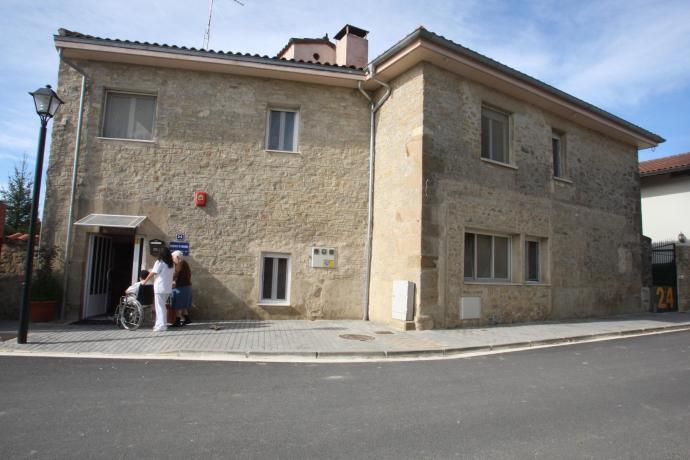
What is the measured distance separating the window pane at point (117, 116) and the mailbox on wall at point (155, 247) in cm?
279

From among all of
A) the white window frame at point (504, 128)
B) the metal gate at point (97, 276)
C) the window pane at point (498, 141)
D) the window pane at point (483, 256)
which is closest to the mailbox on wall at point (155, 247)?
the metal gate at point (97, 276)

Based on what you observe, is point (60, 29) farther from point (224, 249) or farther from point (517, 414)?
point (517, 414)

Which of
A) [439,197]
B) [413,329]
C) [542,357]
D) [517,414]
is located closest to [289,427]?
[517,414]

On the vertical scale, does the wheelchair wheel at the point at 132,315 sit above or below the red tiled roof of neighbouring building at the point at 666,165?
below

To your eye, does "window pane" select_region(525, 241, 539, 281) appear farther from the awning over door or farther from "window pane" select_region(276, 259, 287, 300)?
the awning over door

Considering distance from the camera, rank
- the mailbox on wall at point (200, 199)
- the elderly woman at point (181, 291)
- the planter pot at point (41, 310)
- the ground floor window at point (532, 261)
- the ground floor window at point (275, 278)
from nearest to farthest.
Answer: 1. the elderly woman at point (181, 291)
2. the planter pot at point (41, 310)
3. the mailbox on wall at point (200, 199)
4. the ground floor window at point (275, 278)
5. the ground floor window at point (532, 261)

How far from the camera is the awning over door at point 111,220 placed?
1013 centimetres

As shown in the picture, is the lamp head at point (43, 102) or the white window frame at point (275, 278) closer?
the lamp head at point (43, 102)

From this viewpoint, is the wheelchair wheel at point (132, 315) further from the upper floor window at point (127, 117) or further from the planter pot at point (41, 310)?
the upper floor window at point (127, 117)

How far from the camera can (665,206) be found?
62.6 ft

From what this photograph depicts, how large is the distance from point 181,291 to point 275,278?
2.41 metres

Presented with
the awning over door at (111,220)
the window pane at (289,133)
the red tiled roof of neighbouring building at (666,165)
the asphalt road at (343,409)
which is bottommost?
the asphalt road at (343,409)

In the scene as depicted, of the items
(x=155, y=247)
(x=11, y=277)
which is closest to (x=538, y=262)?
(x=155, y=247)

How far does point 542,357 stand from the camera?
7.53 metres
